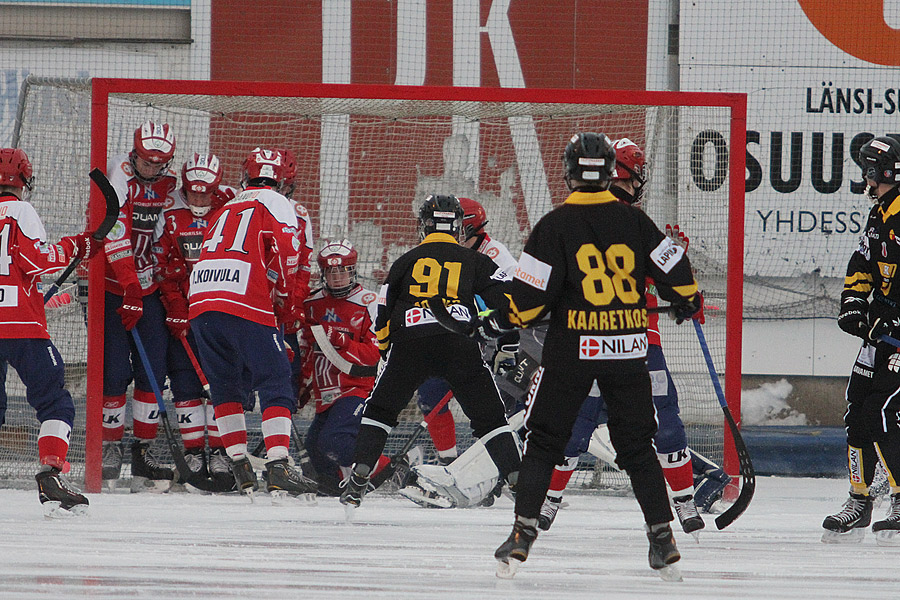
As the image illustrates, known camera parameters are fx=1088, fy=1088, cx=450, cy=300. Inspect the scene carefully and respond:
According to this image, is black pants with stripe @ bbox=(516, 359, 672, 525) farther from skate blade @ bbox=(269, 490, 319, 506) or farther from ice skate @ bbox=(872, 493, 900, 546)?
skate blade @ bbox=(269, 490, 319, 506)

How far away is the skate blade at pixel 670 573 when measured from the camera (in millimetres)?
2896

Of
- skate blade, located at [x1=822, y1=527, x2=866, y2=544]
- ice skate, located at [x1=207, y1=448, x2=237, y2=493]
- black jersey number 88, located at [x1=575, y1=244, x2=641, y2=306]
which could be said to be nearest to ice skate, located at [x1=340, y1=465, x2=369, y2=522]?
ice skate, located at [x1=207, y1=448, x2=237, y2=493]

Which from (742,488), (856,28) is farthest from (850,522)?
(856,28)

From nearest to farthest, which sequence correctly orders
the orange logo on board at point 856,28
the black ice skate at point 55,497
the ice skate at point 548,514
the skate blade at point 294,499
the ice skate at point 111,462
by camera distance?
the ice skate at point 548,514, the black ice skate at point 55,497, the skate blade at point 294,499, the ice skate at point 111,462, the orange logo on board at point 856,28

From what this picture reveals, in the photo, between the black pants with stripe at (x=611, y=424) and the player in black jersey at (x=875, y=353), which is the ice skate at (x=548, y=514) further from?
the player in black jersey at (x=875, y=353)

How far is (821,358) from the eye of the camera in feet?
24.8

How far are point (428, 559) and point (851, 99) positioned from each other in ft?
17.8

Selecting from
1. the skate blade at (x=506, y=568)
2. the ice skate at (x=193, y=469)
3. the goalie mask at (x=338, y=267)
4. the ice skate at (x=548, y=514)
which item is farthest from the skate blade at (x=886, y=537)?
the ice skate at (x=193, y=469)

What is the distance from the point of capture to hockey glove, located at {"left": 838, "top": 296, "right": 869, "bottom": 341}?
385cm

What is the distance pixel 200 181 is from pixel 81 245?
0.71 m

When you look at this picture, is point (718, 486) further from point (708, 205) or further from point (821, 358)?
point (821, 358)

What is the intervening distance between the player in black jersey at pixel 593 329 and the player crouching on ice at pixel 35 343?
191 cm

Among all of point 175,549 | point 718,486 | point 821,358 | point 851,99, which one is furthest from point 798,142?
point 175,549

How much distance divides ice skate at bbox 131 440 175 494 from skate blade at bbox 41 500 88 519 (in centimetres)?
83
